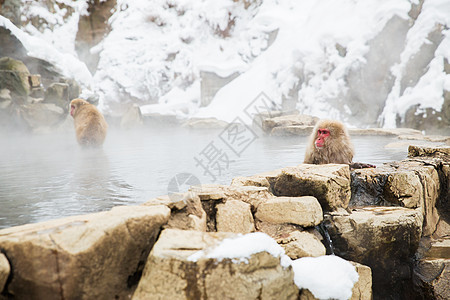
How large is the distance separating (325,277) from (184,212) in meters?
→ 0.71

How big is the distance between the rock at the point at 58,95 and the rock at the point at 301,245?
7.52m

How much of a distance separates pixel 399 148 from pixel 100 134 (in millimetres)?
4648

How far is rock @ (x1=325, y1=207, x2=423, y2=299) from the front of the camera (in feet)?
7.04

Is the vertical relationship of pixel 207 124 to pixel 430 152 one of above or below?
below

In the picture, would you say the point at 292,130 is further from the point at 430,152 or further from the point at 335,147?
the point at 335,147

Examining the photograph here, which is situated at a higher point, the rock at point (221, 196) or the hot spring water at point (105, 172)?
the rock at point (221, 196)

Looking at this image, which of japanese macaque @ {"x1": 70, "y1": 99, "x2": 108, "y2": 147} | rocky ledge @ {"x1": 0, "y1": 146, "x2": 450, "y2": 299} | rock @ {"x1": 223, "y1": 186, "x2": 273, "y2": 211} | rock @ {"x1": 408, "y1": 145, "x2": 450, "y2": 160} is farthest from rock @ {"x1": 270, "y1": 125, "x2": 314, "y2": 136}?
rock @ {"x1": 223, "y1": 186, "x2": 273, "y2": 211}

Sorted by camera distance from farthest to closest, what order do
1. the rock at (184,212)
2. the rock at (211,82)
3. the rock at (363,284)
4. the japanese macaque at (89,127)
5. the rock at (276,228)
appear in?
the rock at (211,82) → the japanese macaque at (89,127) → the rock at (276,228) → the rock at (363,284) → the rock at (184,212)

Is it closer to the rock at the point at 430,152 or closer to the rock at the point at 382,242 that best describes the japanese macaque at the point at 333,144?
the rock at the point at 382,242

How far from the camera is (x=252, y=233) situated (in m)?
1.47

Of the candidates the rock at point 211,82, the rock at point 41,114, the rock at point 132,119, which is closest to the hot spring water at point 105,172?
the rock at point 41,114

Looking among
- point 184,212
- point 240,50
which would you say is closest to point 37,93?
point 184,212

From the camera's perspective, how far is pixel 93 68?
1791 cm

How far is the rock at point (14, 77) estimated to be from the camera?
6742 millimetres
